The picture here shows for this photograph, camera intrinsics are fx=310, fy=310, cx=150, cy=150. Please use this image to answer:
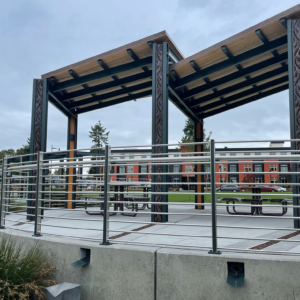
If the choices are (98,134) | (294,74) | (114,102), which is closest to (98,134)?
(98,134)

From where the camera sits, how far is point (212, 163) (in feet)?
13.5

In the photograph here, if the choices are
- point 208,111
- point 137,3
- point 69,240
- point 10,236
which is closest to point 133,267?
point 69,240

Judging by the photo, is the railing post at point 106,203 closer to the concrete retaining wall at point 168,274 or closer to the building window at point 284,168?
the concrete retaining wall at point 168,274

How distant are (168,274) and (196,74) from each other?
6524mm

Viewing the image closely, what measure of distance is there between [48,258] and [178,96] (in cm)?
663

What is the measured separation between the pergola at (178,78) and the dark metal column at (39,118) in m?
0.03

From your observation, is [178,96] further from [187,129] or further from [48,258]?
[187,129]

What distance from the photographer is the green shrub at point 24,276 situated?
418 cm

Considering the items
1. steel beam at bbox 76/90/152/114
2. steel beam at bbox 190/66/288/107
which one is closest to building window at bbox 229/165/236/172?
steel beam at bbox 190/66/288/107

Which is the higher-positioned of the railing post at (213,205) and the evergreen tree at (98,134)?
the evergreen tree at (98,134)

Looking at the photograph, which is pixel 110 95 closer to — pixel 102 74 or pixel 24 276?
pixel 102 74

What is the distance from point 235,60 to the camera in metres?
8.42

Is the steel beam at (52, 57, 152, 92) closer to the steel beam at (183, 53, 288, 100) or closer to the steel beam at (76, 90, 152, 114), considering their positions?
the steel beam at (76, 90, 152, 114)

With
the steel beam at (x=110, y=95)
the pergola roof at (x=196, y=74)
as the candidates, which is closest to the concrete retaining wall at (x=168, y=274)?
the pergola roof at (x=196, y=74)
